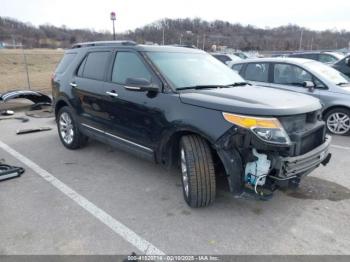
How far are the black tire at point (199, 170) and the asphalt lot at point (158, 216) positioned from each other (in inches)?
8.5

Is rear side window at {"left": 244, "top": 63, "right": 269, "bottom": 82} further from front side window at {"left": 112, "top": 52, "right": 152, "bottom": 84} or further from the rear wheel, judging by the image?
front side window at {"left": 112, "top": 52, "right": 152, "bottom": 84}

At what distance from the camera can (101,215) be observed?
333 cm

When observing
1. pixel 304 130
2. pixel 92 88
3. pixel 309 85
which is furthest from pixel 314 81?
pixel 92 88

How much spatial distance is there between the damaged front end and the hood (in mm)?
73

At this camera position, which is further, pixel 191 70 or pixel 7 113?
pixel 7 113

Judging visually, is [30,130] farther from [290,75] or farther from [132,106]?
[290,75]

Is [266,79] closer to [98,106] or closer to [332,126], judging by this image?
[332,126]

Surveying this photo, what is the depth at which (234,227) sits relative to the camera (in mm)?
3092

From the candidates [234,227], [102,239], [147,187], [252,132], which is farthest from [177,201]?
[252,132]

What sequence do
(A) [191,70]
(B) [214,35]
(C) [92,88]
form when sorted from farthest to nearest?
(B) [214,35], (C) [92,88], (A) [191,70]

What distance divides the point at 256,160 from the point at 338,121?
4.25 m

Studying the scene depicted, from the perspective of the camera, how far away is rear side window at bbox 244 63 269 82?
7.01 meters

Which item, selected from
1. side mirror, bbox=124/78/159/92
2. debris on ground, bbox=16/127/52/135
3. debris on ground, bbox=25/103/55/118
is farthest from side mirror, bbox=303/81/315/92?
debris on ground, bbox=25/103/55/118

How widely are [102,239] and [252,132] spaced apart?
173 cm
